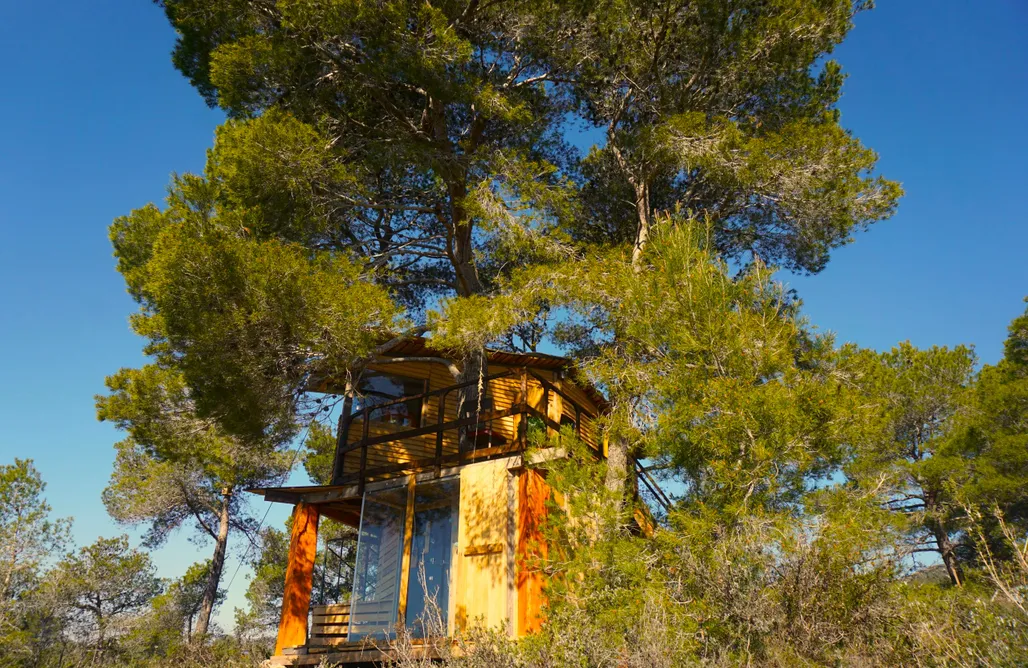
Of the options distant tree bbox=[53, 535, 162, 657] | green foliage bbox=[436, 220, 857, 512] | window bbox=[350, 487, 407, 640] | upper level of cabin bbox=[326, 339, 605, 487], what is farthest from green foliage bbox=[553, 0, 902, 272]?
distant tree bbox=[53, 535, 162, 657]

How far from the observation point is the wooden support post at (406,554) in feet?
32.3

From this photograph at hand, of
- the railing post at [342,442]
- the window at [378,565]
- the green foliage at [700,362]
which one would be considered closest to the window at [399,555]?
the window at [378,565]

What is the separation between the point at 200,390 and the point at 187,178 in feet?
11.5

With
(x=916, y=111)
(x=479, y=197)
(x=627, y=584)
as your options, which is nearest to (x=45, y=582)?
(x=479, y=197)

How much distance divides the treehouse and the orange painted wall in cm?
2

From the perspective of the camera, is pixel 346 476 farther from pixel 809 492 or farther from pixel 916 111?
pixel 916 111

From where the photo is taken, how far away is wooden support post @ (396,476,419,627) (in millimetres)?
9834

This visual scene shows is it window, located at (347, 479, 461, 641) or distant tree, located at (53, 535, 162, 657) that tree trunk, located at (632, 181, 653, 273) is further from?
distant tree, located at (53, 535, 162, 657)

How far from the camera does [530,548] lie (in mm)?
8562

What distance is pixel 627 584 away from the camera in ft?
23.3

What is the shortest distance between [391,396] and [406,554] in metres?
4.08

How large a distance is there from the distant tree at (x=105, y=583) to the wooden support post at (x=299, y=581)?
15354 mm

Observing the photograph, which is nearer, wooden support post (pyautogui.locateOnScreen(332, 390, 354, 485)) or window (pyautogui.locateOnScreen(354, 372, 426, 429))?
wooden support post (pyautogui.locateOnScreen(332, 390, 354, 485))

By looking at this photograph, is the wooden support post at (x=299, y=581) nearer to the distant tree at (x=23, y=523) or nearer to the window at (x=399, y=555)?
the window at (x=399, y=555)
